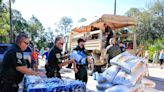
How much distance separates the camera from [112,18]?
14.7 m

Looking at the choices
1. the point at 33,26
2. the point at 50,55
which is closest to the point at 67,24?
the point at 33,26

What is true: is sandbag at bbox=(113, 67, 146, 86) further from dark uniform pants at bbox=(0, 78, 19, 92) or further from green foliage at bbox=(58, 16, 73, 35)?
green foliage at bbox=(58, 16, 73, 35)

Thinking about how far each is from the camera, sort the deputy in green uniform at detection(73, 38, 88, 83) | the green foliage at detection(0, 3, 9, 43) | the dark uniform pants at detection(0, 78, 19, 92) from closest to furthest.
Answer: the dark uniform pants at detection(0, 78, 19, 92)
the deputy in green uniform at detection(73, 38, 88, 83)
the green foliage at detection(0, 3, 9, 43)

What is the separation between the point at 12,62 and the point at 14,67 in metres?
0.08

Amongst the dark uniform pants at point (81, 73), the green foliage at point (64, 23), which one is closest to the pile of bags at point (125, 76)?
the dark uniform pants at point (81, 73)

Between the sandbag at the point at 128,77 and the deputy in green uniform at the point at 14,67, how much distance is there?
1.17 metres

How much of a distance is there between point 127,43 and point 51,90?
447 inches

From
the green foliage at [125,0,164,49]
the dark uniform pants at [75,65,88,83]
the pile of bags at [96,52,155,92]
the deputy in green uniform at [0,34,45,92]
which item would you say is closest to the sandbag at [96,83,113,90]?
the pile of bags at [96,52,155,92]

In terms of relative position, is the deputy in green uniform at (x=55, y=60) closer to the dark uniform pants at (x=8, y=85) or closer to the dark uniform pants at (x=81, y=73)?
the dark uniform pants at (x=81, y=73)

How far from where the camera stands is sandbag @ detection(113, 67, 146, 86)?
464cm

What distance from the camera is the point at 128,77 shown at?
467cm

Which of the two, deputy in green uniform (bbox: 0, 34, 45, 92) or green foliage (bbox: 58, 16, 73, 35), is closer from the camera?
deputy in green uniform (bbox: 0, 34, 45, 92)

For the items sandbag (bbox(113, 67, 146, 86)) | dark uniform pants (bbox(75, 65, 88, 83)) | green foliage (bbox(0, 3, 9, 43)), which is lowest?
dark uniform pants (bbox(75, 65, 88, 83))

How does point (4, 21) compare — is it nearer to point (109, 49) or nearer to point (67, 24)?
point (109, 49)
